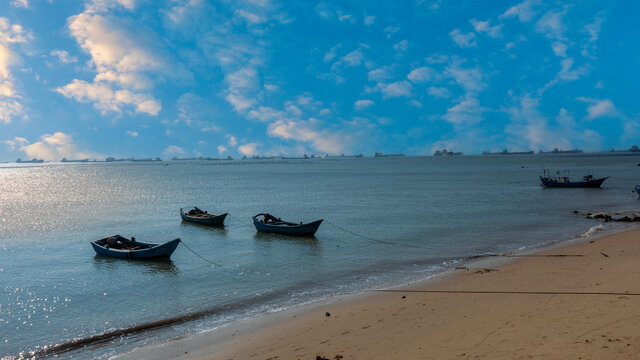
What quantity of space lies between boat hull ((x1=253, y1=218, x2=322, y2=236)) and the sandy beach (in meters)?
12.8

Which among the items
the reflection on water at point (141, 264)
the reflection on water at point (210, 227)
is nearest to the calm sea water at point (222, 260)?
the reflection on water at point (141, 264)

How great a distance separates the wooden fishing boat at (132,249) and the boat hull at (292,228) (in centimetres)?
831

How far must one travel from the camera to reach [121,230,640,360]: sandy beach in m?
9.06

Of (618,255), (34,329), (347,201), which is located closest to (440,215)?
(347,201)

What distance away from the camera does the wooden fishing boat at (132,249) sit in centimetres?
2269

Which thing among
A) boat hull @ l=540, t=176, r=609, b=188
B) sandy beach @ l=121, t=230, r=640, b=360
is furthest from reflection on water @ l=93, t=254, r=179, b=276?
boat hull @ l=540, t=176, r=609, b=188

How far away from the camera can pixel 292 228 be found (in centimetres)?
2875

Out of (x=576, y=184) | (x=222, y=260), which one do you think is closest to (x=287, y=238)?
(x=222, y=260)

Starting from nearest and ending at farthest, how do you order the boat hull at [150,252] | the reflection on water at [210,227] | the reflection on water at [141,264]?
A: the reflection on water at [141,264]
the boat hull at [150,252]
the reflection on water at [210,227]

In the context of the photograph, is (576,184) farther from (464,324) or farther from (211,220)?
(464,324)

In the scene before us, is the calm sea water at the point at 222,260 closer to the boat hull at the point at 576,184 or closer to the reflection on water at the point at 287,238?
the reflection on water at the point at 287,238

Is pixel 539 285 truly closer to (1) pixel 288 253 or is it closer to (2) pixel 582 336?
(2) pixel 582 336

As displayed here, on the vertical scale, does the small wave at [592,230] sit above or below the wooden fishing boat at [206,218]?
below

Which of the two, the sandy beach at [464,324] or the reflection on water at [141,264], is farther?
the reflection on water at [141,264]
